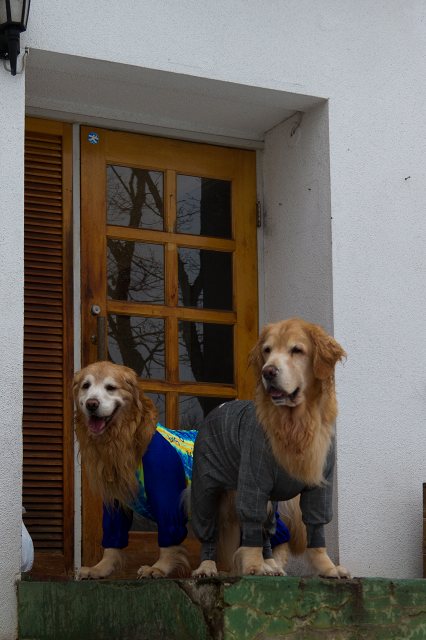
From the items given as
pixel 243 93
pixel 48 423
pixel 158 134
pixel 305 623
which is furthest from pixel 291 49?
pixel 305 623

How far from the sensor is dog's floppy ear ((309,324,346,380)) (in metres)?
5.46

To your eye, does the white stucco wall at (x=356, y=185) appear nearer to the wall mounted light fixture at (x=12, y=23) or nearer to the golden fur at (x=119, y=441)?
the wall mounted light fixture at (x=12, y=23)

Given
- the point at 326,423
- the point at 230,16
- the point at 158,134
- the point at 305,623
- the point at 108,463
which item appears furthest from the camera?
the point at 158,134

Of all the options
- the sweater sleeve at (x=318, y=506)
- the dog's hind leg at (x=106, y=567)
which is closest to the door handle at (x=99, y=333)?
the dog's hind leg at (x=106, y=567)

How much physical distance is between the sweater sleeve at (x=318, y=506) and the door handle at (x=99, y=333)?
1.85 metres

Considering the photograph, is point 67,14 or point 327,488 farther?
point 67,14

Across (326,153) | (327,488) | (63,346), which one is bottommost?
(327,488)

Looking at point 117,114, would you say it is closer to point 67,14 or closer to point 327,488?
point 67,14

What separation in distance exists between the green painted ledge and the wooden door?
1236mm

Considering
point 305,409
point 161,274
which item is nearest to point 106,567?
point 305,409

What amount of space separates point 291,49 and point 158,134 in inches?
36.2

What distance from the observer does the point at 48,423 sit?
22.7 feet

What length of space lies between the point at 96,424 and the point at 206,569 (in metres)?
0.86

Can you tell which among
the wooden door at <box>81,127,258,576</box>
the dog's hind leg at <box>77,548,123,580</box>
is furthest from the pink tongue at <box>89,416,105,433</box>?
the wooden door at <box>81,127,258,576</box>
